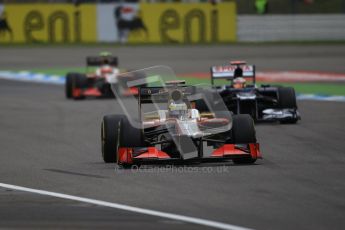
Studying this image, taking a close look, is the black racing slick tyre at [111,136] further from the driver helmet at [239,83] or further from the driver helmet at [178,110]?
the driver helmet at [239,83]

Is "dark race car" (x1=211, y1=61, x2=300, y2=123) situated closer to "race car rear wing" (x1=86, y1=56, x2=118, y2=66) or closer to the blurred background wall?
"race car rear wing" (x1=86, y1=56, x2=118, y2=66)

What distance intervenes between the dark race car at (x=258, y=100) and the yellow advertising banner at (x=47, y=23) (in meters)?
24.6

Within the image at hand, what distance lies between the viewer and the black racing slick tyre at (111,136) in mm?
12609

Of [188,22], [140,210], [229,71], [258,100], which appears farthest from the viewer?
[188,22]

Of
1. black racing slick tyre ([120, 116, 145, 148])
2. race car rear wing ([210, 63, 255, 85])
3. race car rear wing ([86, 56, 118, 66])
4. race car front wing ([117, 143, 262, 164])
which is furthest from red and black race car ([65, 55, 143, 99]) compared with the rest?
race car front wing ([117, 143, 262, 164])

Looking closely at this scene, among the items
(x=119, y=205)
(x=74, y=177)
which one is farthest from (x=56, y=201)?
(x=74, y=177)

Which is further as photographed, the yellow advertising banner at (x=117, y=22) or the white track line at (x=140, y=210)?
the yellow advertising banner at (x=117, y=22)

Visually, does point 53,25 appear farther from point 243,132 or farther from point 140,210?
point 140,210

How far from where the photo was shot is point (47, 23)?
138 ft

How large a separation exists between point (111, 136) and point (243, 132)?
156cm

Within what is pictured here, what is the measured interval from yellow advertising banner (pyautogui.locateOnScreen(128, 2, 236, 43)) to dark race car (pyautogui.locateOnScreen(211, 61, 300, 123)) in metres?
23.7

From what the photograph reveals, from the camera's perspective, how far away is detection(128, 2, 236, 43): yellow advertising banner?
41.7m

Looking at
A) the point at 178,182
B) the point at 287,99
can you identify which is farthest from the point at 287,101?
the point at 178,182

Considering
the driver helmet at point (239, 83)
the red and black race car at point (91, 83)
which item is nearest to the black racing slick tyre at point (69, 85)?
the red and black race car at point (91, 83)
